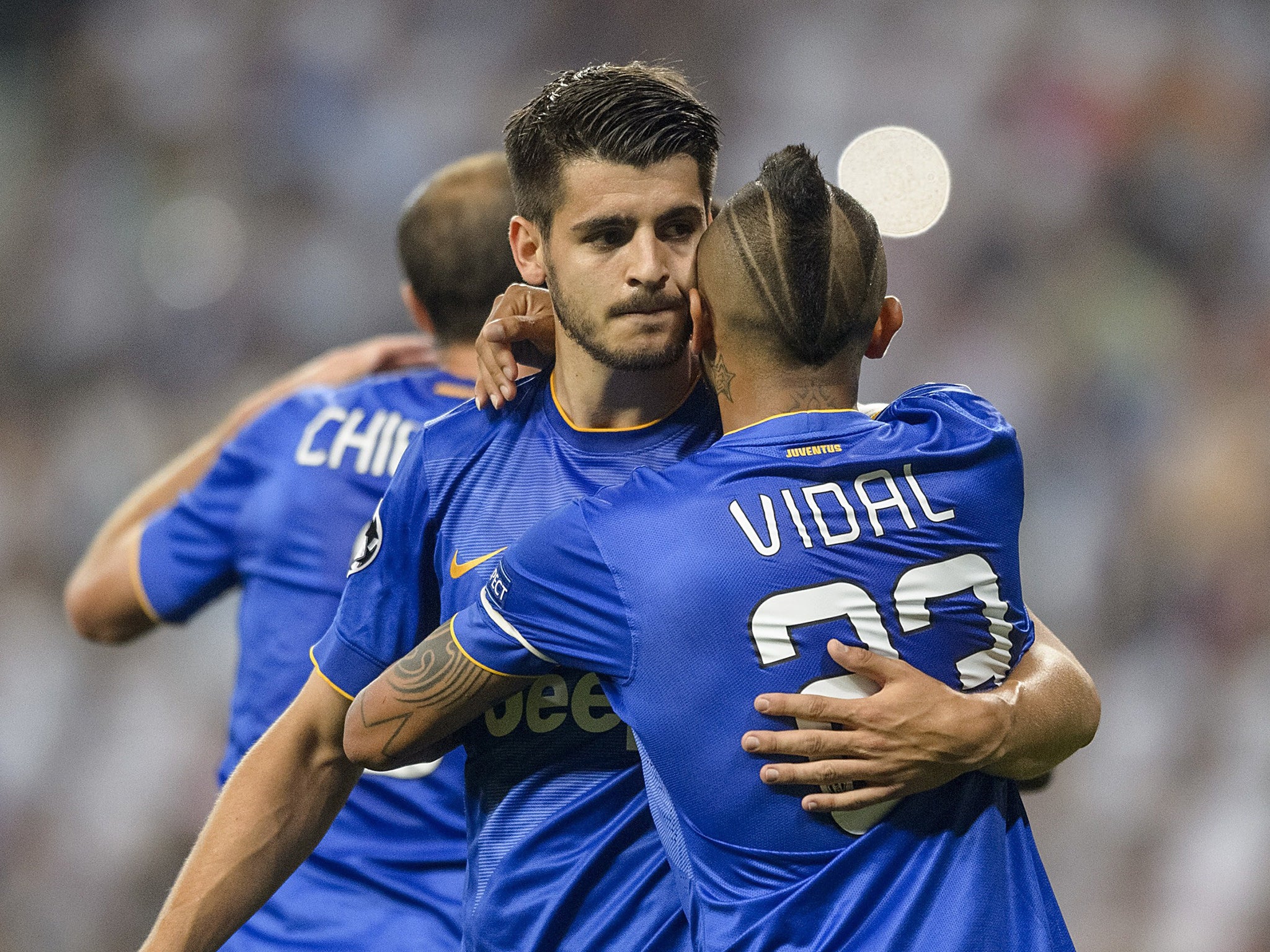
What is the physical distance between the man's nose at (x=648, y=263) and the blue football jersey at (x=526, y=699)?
0.26 metres

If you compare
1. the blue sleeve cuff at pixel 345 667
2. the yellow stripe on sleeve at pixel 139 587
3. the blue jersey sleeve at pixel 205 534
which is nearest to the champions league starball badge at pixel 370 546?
the blue sleeve cuff at pixel 345 667

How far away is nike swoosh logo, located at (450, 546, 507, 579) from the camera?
2.16 m

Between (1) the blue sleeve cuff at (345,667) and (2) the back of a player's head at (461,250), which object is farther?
(2) the back of a player's head at (461,250)

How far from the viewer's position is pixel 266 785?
2203mm

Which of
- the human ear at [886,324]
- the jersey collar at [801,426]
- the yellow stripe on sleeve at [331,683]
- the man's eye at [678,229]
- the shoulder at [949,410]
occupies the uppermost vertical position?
the man's eye at [678,229]

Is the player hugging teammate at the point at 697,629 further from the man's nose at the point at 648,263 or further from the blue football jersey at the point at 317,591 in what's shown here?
the blue football jersey at the point at 317,591

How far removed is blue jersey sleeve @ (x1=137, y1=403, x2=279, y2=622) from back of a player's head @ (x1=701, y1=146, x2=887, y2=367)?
168 centimetres

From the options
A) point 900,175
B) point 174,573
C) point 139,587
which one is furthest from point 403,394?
point 900,175

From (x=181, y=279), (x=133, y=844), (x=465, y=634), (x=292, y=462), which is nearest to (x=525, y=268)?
(x=465, y=634)

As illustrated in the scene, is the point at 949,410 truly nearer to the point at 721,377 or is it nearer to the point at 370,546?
the point at 721,377

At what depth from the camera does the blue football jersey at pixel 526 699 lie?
2109mm

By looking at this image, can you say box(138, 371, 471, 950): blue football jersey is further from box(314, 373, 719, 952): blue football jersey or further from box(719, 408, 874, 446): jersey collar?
box(719, 408, 874, 446): jersey collar

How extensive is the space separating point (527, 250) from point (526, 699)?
802 millimetres

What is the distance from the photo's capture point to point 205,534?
10.7 ft
